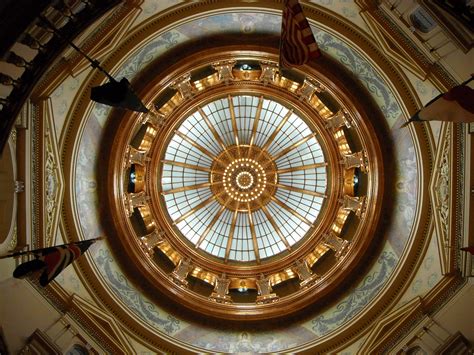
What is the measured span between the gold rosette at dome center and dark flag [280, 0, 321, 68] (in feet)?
35.3

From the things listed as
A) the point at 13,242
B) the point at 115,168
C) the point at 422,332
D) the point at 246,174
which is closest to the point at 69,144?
the point at 115,168

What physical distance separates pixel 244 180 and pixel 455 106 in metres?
12.8

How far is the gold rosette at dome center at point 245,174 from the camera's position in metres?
21.7

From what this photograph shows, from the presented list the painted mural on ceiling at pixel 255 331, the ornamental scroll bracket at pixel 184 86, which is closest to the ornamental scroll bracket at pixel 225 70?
the ornamental scroll bracket at pixel 184 86

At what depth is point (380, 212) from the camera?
55.6 feet

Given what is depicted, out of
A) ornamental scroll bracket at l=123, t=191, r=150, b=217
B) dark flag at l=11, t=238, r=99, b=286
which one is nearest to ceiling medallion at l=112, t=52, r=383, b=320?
ornamental scroll bracket at l=123, t=191, r=150, b=217

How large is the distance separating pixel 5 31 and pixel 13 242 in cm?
580

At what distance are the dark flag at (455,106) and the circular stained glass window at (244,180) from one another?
10.2 m

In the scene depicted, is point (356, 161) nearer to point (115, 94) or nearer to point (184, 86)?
point (184, 86)

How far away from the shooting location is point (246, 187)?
21.8 m

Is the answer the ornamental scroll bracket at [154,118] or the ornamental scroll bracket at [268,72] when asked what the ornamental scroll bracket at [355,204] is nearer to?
the ornamental scroll bracket at [268,72]

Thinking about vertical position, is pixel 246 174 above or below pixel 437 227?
above

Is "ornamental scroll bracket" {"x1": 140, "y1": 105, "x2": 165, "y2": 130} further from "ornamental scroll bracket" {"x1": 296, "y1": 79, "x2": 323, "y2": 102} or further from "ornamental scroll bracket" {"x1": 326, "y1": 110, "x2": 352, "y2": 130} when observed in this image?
"ornamental scroll bracket" {"x1": 326, "y1": 110, "x2": 352, "y2": 130}

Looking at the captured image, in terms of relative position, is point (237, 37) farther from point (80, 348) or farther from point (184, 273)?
point (80, 348)
